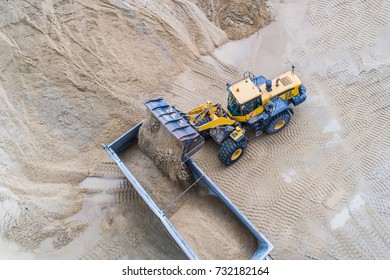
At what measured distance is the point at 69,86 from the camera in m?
9.29

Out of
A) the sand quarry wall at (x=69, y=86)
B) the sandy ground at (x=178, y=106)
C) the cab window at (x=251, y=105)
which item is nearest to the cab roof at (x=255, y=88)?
the cab window at (x=251, y=105)

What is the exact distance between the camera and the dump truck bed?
7.26 m

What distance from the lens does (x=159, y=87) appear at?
9867mm

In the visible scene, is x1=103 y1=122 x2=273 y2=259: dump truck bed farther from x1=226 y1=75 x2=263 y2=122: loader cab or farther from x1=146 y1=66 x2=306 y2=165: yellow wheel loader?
x1=226 y1=75 x2=263 y2=122: loader cab

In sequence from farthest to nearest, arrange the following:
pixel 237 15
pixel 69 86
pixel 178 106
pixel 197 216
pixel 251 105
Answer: pixel 237 15
pixel 178 106
pixel 69 86
pixel 251 105
pixel 197 216

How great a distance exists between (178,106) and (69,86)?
2505 mm

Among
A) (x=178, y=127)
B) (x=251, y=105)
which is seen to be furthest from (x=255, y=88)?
(x=178, y=127)

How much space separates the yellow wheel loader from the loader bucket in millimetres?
20

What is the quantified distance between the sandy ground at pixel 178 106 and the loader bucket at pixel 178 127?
3.93ft

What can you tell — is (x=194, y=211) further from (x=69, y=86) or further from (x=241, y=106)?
(x=69, y=86)

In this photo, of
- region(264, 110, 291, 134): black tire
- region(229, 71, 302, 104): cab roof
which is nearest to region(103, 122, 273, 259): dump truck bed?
region(229, 71, 302, 104): cab roof

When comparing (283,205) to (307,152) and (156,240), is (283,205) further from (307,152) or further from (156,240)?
(156,240)
